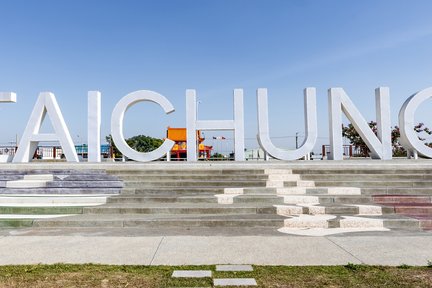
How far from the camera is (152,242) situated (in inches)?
210

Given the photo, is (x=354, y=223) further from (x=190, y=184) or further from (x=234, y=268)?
(x=190, y=184)

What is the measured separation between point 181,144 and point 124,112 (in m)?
17.6

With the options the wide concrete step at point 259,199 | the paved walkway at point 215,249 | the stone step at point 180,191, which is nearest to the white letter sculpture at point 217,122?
the stone step at point 180,191

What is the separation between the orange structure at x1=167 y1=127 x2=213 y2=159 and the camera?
85.0 feet

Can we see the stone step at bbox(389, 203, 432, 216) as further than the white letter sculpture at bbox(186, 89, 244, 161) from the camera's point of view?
No

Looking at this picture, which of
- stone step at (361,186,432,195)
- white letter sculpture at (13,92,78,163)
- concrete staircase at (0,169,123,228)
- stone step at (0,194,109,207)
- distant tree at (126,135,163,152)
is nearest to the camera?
concrete staircase at (0,169,123,228)

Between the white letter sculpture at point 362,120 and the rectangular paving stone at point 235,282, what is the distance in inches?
395

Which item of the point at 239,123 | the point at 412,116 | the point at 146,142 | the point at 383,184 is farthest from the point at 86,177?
the point at 146,142

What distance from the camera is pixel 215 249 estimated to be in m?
4.89

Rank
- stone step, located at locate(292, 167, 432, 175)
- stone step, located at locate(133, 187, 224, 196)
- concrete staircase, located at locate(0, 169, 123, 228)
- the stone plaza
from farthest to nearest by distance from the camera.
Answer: stone step, located at locate(292, 167, 432, 175)
stone step, located at locate(133, 187, 224, 196)
concrete staircase, located at locate(0, 169, 123, 228)
the stone plaza

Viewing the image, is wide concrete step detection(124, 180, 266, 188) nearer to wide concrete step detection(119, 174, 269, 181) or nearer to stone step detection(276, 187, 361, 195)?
wide concrete step detection(119, 174, 269, 181)

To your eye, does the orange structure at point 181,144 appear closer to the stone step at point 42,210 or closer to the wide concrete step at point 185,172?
the wide concrete step at point 185,172

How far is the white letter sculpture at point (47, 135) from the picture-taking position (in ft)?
40.0

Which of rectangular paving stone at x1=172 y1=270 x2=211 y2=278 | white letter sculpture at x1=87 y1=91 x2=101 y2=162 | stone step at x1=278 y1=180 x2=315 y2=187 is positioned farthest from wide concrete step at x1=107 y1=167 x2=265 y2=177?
rectangular paving stone at x1=172 y1=270 x2=211 y2=278
